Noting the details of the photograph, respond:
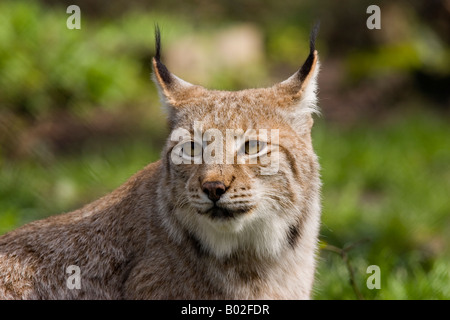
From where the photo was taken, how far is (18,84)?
380 inches

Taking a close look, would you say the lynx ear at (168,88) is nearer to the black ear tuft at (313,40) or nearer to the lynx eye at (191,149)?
the lynx eye at (191,149)

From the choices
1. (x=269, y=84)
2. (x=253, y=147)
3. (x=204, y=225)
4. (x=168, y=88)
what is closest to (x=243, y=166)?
(x=253, y=147)

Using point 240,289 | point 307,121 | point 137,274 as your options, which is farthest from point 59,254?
point 307,121

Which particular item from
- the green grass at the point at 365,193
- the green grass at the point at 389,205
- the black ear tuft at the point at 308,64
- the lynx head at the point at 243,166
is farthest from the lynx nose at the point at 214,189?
the green grass at the point at 365,193

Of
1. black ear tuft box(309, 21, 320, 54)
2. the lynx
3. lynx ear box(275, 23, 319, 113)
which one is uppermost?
black ear tuft box(309, 21, 320, 54)

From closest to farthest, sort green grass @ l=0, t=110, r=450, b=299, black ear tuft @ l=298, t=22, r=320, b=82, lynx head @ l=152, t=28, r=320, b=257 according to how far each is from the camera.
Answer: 1. lynx head @ l=152, t=28, r=320, b=257
2. black ear tuft @ l=298, t=22, r=320, b=82
3. green grass @ l=0, t=110, r=450, b=299

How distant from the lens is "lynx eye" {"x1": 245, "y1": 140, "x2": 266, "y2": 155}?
12.8 feet

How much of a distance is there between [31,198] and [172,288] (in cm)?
435

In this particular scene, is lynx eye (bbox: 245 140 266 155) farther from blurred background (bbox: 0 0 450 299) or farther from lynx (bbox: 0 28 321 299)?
blurred background (bbox: 0 0 450 299)

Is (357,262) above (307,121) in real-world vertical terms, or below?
below

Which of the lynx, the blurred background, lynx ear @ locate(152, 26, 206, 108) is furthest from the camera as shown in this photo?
the blurred background

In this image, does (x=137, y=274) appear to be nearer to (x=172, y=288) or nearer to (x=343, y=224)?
(x=172, y=288)

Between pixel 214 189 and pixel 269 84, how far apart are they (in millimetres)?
1798

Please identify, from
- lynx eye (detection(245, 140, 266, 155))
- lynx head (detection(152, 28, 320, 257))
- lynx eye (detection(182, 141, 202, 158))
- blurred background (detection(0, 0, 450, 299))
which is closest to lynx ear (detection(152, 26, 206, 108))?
lynx head (detection(152, 28, 320, 257))
